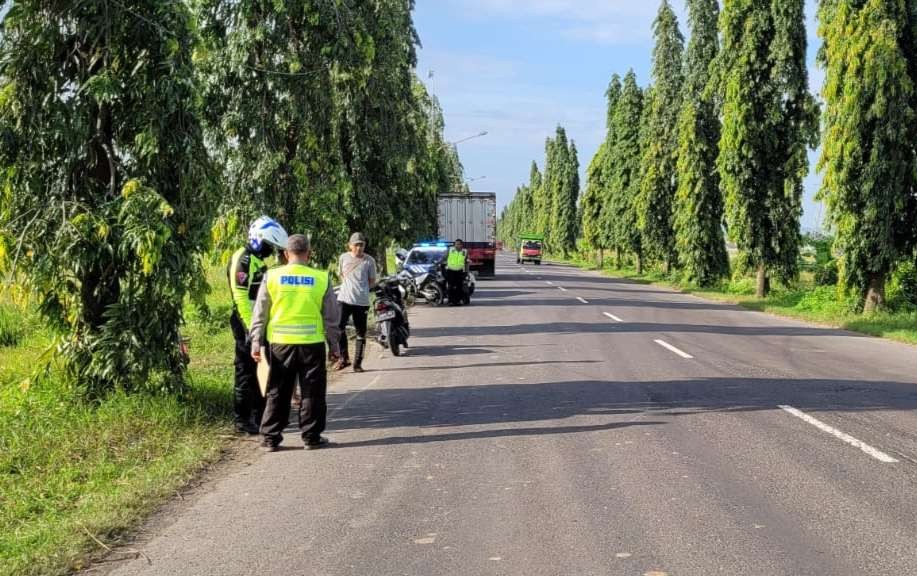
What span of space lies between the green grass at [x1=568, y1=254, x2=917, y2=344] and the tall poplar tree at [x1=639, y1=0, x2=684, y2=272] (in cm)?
623

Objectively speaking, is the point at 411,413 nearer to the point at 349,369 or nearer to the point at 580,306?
the point at 349,369

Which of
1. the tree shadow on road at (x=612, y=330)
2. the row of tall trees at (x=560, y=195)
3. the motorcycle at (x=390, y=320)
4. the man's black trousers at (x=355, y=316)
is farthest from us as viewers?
the row of tall trees at (x=560, y=195)

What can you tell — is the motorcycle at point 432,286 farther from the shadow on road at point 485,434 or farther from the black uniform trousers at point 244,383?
the shadow on road at point 485,434

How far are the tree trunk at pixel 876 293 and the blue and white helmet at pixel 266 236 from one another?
1935cm

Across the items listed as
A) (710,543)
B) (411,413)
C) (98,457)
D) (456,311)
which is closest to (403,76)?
(456,311)

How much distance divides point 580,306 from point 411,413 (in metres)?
16.8

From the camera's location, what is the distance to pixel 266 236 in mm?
8578

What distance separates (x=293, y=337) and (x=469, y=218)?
1432 inches

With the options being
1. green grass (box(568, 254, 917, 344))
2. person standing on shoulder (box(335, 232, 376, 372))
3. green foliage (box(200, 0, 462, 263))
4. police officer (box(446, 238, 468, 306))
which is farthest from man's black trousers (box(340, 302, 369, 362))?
police officer (box(446, 238, 468, 306))

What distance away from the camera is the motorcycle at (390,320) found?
15.0 meters

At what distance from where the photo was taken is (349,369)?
13641 millimetres

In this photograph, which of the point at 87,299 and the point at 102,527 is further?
the point at 87,299

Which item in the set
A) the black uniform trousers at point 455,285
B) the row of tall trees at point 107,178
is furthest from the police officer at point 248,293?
the black uniform trousers at point 455,285

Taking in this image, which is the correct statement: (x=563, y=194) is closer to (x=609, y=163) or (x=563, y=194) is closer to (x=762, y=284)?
(x=609, y=163)
